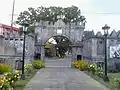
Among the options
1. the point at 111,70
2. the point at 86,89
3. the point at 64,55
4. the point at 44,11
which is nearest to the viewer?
the point at 86,89

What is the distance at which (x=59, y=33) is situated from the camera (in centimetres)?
5347

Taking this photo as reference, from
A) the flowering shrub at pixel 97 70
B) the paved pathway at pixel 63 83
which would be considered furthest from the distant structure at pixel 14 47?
the paved pathway at pixel 63 83

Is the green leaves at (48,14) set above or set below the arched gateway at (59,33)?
above

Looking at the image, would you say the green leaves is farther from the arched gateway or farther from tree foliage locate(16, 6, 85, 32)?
the arched gateway

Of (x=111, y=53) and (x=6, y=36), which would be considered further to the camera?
(x=6, y=36)

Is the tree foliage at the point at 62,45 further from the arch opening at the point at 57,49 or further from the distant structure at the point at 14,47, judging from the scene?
the distant structure at the point at 14,47

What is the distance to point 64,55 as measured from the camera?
289 feet

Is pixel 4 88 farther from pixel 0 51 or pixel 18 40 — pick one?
pixel 18 40

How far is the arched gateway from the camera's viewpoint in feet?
176

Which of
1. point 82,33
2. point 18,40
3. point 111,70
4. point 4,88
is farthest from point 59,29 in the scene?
point 4,88

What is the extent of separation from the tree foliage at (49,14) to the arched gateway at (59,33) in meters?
15.1

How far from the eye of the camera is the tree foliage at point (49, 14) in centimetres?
6994

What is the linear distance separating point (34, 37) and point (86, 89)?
33.1 m

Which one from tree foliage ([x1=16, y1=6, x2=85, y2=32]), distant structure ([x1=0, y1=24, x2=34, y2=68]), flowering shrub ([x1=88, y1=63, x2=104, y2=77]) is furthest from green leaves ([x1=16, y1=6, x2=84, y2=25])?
flowering shrub ([x1=88, y1=63, x2=104, y2=77])
